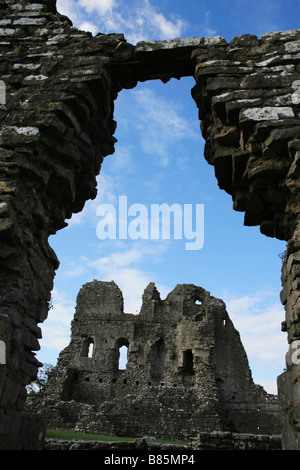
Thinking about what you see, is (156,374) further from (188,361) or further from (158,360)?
(188,361)

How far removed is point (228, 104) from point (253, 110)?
0.32 meters

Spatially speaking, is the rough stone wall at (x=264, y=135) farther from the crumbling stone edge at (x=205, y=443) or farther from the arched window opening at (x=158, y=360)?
the arched window opening at (x=158, y=360)

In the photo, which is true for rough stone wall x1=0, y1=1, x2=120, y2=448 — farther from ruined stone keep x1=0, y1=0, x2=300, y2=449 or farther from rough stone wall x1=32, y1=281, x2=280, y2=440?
rough stone wall x1=32, y1=281, x2=280, y2=440

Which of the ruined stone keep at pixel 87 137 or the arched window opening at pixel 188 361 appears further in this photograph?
the arched window opening at pixel 188 361

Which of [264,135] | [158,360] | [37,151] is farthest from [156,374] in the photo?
[264,135]

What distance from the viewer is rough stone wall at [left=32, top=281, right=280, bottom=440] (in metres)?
16.4

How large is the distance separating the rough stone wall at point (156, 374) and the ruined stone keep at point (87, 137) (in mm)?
12453

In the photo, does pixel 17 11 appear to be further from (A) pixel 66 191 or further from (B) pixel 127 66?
(A) pixel 66 191

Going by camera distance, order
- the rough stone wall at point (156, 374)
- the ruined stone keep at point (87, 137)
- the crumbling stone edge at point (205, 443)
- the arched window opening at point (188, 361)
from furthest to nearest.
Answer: the arched window opening at point (188, 361), the rough stone wall at point (156, 374), the crumbling stone edge at point (205, 443), the ruined stone keep at point (87, 137)

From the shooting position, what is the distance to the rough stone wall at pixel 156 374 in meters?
16.4

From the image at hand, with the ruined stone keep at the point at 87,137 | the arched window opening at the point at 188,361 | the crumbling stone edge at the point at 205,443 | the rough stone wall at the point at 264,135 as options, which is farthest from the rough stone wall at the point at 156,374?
the rough stone wall at the point at 264,135

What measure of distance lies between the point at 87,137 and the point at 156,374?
23.7m

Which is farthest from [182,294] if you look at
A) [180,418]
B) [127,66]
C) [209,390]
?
[127,66]

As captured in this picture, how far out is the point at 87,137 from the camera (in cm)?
535
